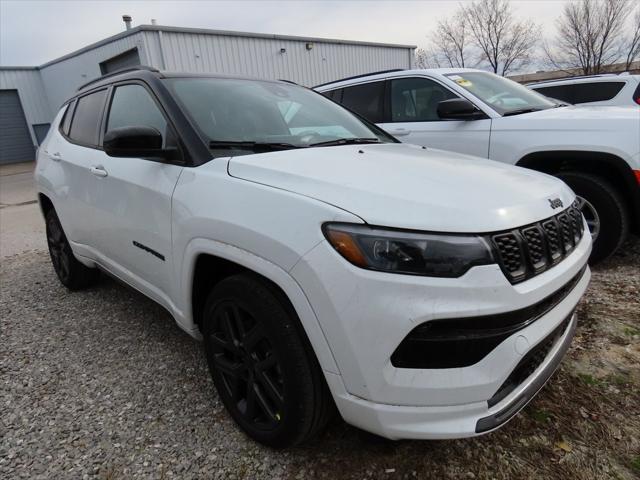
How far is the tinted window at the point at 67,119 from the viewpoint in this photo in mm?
3729

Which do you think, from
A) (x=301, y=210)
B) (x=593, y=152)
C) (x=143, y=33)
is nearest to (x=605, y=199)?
(x=593, y=152)

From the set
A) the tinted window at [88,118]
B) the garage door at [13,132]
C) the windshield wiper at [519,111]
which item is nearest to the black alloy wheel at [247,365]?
the tinted window at [88,118]

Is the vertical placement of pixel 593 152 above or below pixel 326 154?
below

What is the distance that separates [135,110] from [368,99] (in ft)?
10.2

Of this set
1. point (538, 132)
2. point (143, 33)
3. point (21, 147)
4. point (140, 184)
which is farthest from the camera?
point (21, 147)

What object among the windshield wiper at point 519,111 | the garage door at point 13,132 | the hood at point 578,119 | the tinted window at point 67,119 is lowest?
the garage door at point 13,132

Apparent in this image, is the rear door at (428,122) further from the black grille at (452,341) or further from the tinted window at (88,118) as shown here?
the black grille at (452,341)

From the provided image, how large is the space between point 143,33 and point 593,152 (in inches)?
516

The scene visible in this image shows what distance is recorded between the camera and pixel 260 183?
5.94ft

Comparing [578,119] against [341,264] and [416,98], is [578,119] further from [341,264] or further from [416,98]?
[341,264]

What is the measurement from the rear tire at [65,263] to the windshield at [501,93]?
3873mm

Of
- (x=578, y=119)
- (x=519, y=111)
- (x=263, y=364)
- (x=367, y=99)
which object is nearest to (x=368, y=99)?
(x=367, y=99)

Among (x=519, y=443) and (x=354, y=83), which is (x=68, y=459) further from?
(x=354, y=83)

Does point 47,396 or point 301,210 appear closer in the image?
point 301,210
